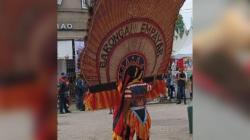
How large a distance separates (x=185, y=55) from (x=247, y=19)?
15.3 metres

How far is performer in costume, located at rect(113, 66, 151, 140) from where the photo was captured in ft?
13.6

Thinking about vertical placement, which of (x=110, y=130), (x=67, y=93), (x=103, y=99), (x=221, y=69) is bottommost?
(x=110, y=130)

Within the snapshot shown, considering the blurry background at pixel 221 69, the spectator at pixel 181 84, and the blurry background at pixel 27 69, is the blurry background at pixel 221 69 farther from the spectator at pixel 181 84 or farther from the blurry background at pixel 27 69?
the spectator at pixel 181 84

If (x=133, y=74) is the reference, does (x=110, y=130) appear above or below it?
below

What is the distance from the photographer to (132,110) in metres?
4.21

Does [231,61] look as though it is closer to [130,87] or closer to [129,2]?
[129,2]

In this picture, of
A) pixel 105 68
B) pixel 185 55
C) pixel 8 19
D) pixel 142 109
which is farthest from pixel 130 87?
pixel 185 55

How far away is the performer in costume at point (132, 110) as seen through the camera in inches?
164

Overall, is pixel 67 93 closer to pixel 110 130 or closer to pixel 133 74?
pixel 110 130

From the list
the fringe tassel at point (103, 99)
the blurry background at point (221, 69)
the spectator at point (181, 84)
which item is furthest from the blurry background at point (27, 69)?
the spectator at point (181, 84)

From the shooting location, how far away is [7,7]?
127cm

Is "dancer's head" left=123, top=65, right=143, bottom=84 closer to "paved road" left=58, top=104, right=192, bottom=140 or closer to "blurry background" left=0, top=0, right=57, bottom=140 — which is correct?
"blurry background" left=0, top=0, right=57, bottom=140

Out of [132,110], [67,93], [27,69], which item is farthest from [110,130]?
[27,69]

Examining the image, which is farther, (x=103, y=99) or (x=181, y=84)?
(x=181, y=84)
